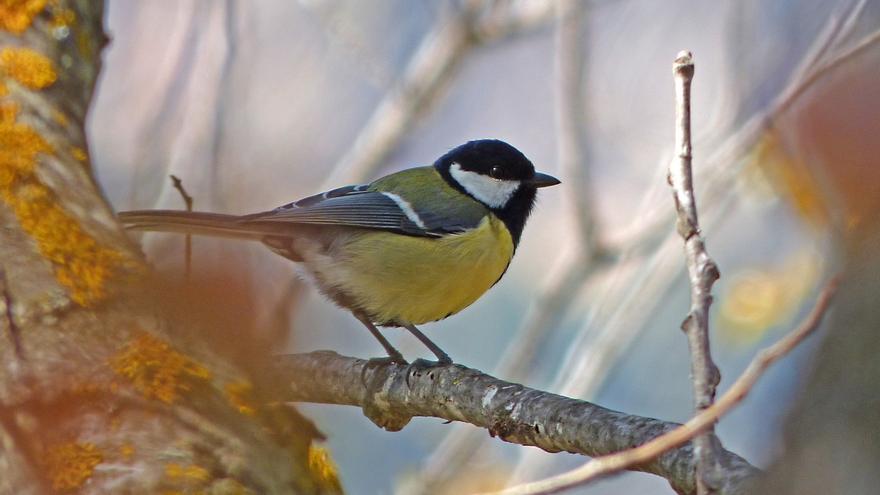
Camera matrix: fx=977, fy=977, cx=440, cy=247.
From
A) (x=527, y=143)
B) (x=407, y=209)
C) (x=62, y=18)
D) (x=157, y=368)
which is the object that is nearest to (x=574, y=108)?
(x=407, y=209)

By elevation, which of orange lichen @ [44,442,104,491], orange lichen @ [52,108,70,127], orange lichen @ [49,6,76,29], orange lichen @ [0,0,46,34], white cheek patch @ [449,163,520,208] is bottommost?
orange lichen @ [44,442,104,491]

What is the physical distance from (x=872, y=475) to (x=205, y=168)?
10.3 ft

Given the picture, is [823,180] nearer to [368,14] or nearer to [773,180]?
[773,180]

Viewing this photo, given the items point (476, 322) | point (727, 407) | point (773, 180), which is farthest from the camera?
point (476, 322)

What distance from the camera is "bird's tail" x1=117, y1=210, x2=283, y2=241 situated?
263 cm

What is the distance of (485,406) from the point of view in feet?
6.51

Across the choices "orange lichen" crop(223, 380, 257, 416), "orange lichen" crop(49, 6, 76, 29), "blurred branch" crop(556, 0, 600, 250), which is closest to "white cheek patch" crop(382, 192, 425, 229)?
"blurred branch" crop(556, 0, 600, 250)

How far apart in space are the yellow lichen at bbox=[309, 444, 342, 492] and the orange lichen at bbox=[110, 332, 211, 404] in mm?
214

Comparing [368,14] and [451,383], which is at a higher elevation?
[368,14]

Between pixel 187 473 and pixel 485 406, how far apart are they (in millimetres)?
810

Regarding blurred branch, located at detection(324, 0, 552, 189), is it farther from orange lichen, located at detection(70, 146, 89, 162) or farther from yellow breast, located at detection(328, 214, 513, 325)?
orange lichen, located at detection(70, 146, 89, 162)

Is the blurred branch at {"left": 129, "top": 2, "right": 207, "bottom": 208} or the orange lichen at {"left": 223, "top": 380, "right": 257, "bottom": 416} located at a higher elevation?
the blurred branch at {"left": 129, "top": 2, "right": 207, "bottom": 208}

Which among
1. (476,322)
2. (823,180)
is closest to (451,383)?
(823,180)

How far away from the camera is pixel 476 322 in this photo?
5.62 metres
